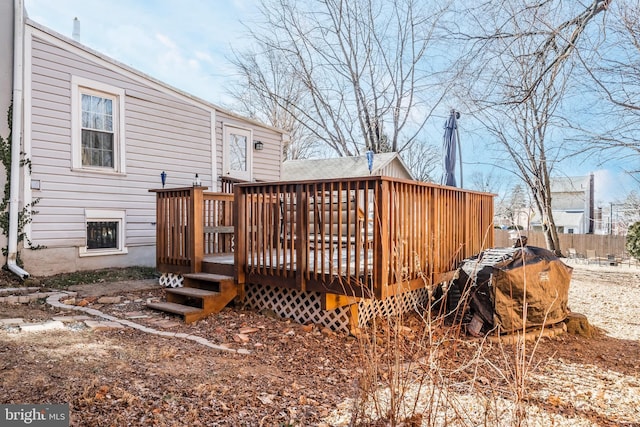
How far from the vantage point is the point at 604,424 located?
8.44 feet

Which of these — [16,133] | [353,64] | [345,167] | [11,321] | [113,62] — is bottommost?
[11,321]

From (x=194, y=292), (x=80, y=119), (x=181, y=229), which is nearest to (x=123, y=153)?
(x=80, y=119)

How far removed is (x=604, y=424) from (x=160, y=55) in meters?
14.0

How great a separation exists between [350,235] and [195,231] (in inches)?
83.3

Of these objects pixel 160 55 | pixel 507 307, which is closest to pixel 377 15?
pixel 160 55

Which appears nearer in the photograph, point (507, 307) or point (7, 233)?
point (507, 307)

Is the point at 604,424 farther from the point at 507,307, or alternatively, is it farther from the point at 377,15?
the point at 377,15

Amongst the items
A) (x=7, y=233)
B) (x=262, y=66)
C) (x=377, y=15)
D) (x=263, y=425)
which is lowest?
(x=263, y=425)

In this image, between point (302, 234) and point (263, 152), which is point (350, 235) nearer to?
point (302, 234)

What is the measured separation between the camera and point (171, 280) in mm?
5797

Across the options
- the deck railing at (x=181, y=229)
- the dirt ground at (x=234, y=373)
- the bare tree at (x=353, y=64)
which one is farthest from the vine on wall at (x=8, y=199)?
the bare tree at (x=353, y=64)

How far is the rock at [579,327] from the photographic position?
496 centimetres

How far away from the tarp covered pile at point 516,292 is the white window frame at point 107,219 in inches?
234

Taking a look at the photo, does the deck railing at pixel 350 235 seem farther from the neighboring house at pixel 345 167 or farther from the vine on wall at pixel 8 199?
the neighboring house at pixel 345 167
